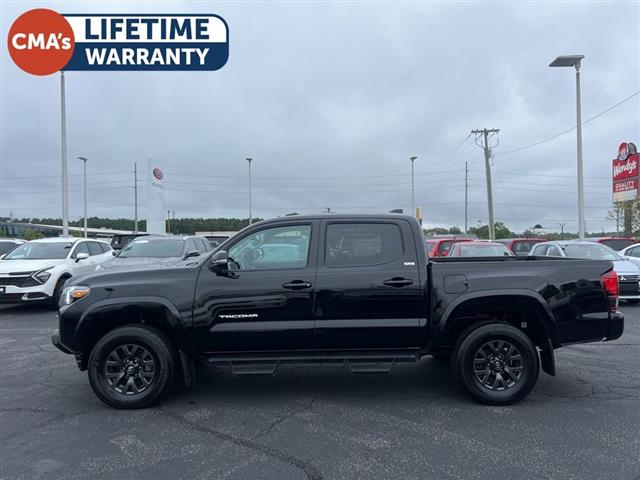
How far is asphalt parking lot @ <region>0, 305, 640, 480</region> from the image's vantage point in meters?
3.54

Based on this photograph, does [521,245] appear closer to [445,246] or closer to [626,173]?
[445,246]

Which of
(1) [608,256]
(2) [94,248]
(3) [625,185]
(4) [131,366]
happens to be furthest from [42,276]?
(3) [625,185]

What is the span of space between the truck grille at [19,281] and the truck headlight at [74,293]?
7.06 m

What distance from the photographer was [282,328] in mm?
4730

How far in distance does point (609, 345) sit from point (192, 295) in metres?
6.46

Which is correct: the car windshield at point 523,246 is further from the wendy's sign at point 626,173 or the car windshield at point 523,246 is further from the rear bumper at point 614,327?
the rear bumper at point 614,327

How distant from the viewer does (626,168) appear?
2570cm

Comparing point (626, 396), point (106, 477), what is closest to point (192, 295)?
point (106, 477)

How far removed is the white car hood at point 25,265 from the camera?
10.8m

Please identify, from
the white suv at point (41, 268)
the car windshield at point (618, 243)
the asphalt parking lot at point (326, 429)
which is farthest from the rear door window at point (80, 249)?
the car windshield at point (618, 243)

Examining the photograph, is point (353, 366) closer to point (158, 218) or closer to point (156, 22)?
point (156, 22)

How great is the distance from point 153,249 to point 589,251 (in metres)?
10.8

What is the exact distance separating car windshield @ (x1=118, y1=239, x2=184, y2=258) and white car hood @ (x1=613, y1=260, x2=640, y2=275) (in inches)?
408

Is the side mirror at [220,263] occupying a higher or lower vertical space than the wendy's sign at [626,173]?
lower
